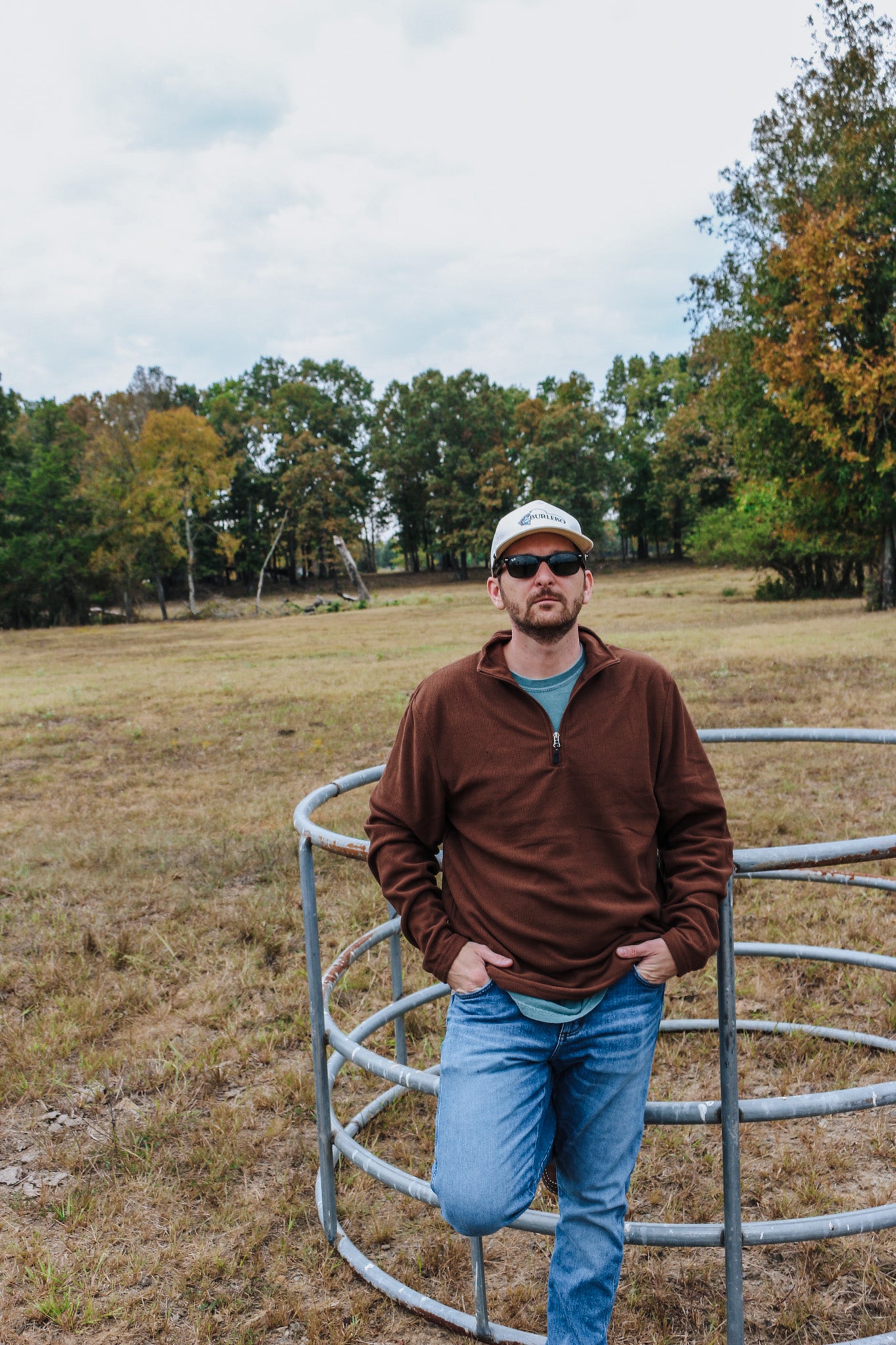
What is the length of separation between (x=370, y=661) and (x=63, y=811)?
376 inches

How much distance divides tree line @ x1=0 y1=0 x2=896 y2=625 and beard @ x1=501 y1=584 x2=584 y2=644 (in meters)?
17.8

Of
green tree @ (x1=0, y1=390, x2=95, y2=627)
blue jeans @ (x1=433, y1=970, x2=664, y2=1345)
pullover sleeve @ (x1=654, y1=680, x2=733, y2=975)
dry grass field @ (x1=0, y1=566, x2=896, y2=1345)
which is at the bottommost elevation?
dry grass field @ (x1=0, y1=566, x2=896, y2=1345)

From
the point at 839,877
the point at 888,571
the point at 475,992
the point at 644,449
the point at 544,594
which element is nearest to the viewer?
the point at 475,992

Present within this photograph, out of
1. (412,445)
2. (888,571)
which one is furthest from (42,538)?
(888,571)

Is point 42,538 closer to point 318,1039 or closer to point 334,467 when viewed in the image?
point 334,467

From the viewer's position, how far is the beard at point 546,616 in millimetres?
2166

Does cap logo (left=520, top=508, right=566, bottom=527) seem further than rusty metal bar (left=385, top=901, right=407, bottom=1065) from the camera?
No

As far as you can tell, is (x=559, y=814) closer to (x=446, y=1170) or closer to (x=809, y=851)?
(x=809, y=851)

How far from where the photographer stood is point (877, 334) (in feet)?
62.3

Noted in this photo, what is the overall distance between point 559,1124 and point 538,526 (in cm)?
132

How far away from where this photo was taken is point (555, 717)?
7.11ft

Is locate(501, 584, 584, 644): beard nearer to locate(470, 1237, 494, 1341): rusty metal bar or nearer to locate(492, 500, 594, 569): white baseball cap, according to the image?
locate(492, 500, 594, 569): white baseball cap

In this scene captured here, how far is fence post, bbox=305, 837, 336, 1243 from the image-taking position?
246cm

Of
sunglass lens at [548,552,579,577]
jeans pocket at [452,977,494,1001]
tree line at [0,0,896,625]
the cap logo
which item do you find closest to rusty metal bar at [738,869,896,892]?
jeans pocket at [452,977,494,1001]
